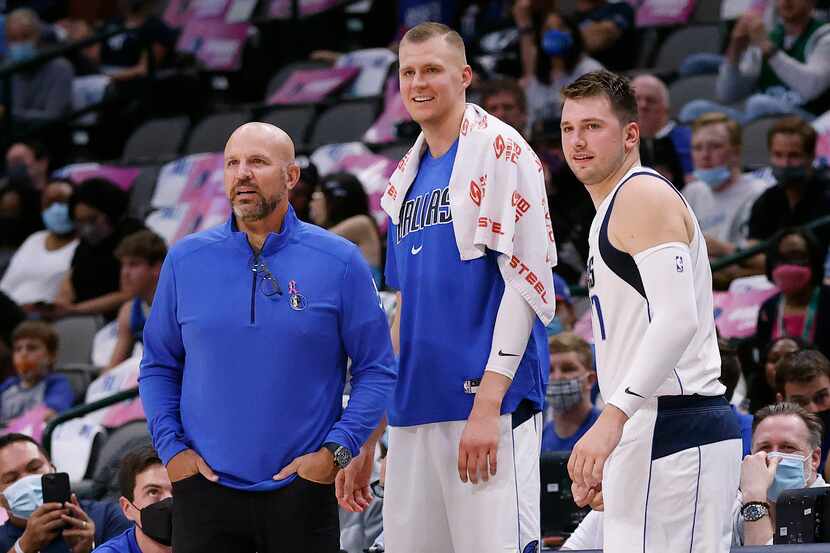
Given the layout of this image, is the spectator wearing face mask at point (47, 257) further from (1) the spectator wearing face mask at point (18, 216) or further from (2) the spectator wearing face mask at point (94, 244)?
(1) the spectator wearing face mask at point (18, 216)

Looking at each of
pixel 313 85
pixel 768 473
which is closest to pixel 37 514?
pixel 768 473

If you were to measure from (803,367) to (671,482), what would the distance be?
9.40ft

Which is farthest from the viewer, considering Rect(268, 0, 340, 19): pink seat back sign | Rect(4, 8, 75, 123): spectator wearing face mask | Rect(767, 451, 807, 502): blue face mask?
Rect(268, 0, 340, 19): pink seat back sign

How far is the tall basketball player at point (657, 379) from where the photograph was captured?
3.92 metres

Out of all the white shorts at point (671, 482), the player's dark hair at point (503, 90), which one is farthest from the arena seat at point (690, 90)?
the white shorts at point (671, 482)

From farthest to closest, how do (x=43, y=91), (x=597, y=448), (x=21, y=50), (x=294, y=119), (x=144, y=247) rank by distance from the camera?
(x=21, y=50), (x=43, y=91), (x=294, y=119), (x=144, y=247), (x=597, y=448)

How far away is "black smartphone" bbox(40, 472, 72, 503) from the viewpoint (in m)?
5.95

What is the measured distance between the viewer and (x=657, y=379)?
12.8 feet

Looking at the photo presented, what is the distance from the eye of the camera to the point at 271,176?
4.52m

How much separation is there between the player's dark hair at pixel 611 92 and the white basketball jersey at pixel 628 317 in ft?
0.56

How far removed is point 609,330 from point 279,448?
97cm

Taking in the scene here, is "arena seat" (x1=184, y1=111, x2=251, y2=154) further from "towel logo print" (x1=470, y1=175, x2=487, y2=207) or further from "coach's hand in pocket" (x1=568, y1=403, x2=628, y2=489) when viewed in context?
"coach's hand in pocket" (x1=568, y1=403, x2=628, y2=489)

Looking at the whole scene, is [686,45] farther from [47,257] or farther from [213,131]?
[47,257]

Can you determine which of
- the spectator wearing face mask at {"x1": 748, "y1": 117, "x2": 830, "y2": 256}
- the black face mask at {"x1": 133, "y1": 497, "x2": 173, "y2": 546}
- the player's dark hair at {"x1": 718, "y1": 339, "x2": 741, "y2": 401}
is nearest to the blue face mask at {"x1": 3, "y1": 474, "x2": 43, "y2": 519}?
the black face mask at {"x1": 133, "y1": 497, "x2": 173, "y2": 546}
